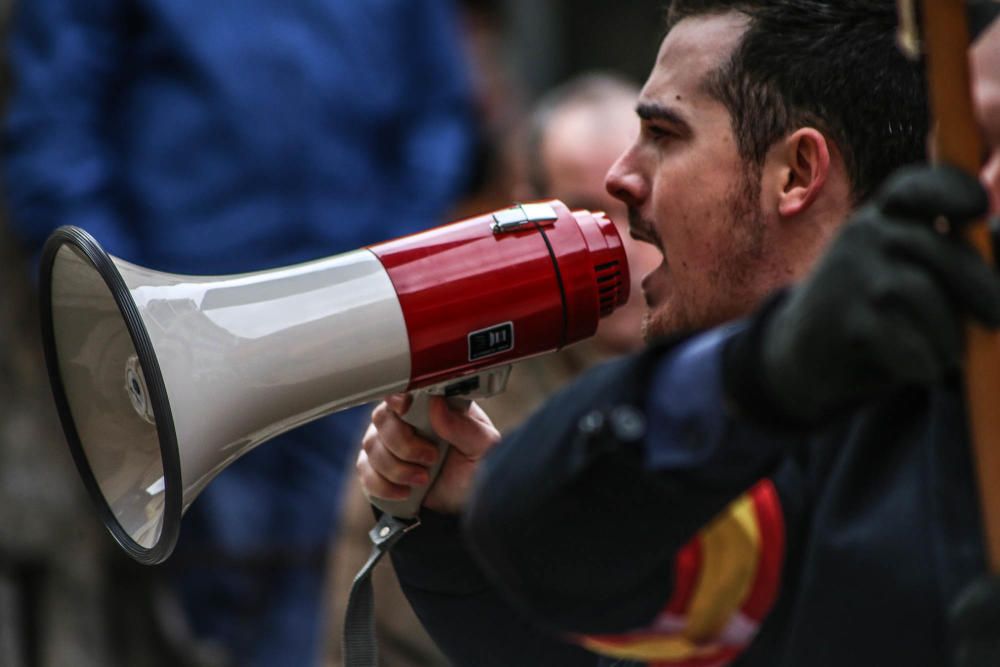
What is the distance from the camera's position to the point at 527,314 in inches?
108

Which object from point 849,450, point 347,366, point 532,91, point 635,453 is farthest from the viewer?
point 532,91

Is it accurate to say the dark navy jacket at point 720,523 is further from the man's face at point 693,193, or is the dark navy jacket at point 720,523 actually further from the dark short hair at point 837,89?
the dark short hair at point 837,89

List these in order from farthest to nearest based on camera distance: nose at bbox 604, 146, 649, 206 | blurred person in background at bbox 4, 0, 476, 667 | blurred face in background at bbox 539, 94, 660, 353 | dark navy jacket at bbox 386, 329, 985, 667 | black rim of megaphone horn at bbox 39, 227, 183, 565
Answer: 1. blurred person in background at bbox 4, 0, 476, 667
2. blurred face in background at bbox 539, 94, 660, 353
3. nose at bbox 604, 146, 649, 206
4. black rim of megaphone horn at bbox 39, 227, 183, 565
5. dark navy jacket at bbox 386, 329, 985, 667

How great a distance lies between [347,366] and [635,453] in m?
0.67

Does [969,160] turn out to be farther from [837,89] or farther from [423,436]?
[423,436]

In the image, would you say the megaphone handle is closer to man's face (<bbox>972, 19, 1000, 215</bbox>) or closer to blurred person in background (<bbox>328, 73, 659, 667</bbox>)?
blurred person in background (<bbox>328, 73, 659, 667</bbox>)

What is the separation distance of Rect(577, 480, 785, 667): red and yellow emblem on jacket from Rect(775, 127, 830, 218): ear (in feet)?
1.69

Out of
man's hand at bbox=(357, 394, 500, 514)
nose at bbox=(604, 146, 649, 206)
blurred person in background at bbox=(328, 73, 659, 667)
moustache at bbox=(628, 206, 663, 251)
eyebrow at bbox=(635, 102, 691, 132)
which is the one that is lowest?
blurred person in background at bbox=(328, 73, 659, 667)

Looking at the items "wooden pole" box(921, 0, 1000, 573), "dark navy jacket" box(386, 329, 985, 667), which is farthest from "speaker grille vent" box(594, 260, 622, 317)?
"wooden pole" box(921, 0, 1000, 573)

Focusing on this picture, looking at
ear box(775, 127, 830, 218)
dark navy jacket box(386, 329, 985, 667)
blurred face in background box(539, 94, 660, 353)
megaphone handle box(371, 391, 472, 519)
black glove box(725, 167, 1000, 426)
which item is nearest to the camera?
black glove box(725, 167, 1000, 426)

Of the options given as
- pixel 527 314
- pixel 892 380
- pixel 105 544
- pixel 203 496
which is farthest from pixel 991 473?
pixel 105 544

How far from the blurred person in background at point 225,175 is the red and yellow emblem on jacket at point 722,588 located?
2734 mm

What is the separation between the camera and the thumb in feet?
9.54

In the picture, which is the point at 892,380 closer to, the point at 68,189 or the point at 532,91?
the point at 68,189
